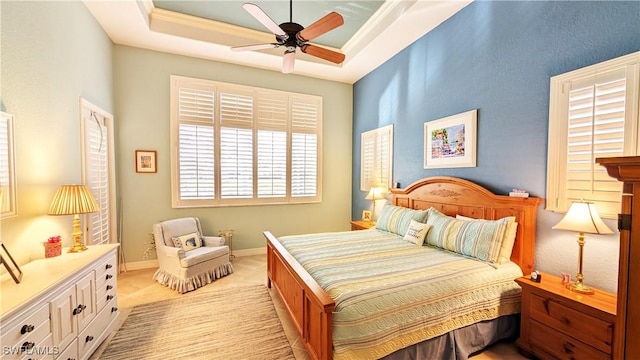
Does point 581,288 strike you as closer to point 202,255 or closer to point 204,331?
point 204,331

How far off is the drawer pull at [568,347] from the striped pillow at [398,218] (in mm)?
1520

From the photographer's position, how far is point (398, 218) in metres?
3.32

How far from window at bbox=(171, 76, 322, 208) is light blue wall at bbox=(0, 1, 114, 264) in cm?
136

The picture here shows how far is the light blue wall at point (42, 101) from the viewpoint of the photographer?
180 centimetres

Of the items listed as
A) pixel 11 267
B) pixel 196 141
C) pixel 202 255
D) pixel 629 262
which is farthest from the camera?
pixel 196 141

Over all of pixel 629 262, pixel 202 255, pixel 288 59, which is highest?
pixel 288 59

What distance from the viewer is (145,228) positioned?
12.8 feet

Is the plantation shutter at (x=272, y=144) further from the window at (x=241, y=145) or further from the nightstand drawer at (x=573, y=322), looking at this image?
the nightstand drawer at (x=573, y=322)

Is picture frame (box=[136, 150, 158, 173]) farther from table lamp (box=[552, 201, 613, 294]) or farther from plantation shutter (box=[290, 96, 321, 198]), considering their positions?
table lamp (box=[552, 201, 613, 294])

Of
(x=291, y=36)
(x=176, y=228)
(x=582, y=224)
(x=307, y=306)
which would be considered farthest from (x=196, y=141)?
(x=582, y=224)

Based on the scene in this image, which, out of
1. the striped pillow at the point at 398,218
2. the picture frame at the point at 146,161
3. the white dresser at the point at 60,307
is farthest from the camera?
the picture frame at the point at 146,161

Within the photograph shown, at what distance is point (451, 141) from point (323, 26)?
2.04 m

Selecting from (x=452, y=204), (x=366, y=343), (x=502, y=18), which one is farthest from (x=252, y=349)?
(x=502, y=18)

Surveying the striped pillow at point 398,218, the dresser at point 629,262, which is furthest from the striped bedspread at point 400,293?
the dresser at point 629,262
